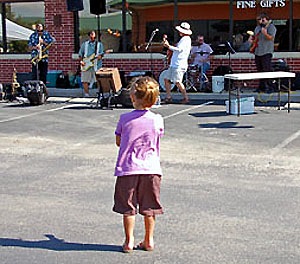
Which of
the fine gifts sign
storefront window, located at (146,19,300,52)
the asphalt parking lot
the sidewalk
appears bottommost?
the asphalt parking lot

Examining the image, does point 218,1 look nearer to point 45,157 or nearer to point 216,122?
point 216,122

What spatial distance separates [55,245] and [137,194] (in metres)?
0.86

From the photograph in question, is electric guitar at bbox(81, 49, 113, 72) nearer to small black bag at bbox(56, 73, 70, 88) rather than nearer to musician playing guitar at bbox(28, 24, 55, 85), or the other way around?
musician playing guitar at bbox(28, 24, 55, 85)

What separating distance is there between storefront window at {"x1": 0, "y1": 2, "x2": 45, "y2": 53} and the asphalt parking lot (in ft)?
26.9

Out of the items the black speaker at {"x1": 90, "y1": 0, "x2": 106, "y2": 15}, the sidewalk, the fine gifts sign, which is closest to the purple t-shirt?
the sidewalk

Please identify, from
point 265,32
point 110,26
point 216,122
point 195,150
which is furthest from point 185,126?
point 110,26

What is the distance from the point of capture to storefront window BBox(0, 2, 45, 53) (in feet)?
64.7

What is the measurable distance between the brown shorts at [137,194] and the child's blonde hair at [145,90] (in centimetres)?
60

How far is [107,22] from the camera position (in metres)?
18.8

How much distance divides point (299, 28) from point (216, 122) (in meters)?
6.32

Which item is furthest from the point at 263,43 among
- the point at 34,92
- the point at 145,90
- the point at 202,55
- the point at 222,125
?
the point at 145,90

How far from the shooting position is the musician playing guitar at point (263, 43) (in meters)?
15.4

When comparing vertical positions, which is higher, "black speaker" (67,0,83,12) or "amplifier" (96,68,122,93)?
"black speaker" (67,0,83,12)

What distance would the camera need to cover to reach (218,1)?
57.8ft
